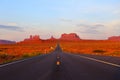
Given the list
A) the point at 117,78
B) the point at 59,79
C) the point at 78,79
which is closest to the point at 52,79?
the point at 59,79

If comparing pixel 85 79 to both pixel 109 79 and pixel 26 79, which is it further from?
pixel 26 79

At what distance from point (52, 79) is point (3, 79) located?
1923mm

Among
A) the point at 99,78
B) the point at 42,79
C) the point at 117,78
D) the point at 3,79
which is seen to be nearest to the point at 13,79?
the point at 3,79

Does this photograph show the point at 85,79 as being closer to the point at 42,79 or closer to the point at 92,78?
the point at 92,78

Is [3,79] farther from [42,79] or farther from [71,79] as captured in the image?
[71,79]

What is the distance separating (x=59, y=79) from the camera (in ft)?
35.9

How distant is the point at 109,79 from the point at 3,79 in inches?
164

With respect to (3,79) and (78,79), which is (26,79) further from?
(78,79)

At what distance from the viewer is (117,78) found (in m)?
11.2

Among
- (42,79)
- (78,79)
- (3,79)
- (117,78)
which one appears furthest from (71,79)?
(3,79)

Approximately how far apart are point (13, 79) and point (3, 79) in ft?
1.27

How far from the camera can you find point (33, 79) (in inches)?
432

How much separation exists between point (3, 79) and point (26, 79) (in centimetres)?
90

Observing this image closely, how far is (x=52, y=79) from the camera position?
11.0m
